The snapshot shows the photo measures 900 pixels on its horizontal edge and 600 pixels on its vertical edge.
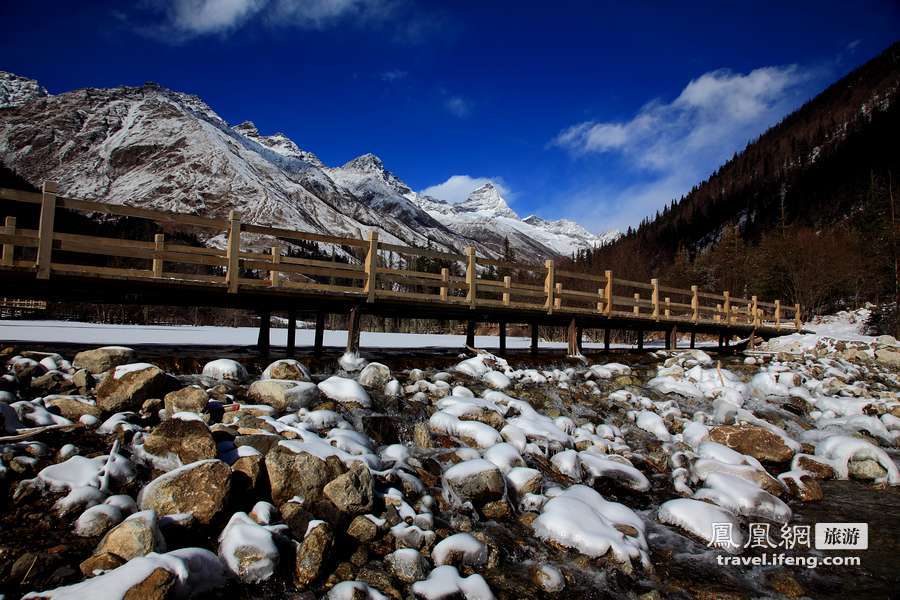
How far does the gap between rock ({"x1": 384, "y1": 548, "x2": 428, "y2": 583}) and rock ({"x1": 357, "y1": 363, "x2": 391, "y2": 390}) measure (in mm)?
4773

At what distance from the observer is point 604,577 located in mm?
4621

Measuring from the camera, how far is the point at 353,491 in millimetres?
4855

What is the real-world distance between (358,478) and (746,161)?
167m

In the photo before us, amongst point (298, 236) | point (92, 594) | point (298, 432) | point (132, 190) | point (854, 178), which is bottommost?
point (92, 594)

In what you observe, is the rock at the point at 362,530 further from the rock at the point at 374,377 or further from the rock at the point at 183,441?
the rock at the point at 374,377

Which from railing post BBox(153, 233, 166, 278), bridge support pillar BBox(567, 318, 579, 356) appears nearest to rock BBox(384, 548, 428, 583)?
railing post BBox(153, 233, 166, 278)

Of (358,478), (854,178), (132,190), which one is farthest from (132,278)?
(132,190)

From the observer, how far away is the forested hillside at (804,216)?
42.1 metres

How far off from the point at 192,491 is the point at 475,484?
3045mm

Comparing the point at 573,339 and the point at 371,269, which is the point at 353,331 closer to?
the point at 371,269

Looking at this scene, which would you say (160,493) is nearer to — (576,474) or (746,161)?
(576,474)

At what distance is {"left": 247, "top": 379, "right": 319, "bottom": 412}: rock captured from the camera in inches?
281

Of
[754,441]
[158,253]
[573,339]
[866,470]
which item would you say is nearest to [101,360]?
[158,253]

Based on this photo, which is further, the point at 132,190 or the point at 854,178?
the point at 132,190
